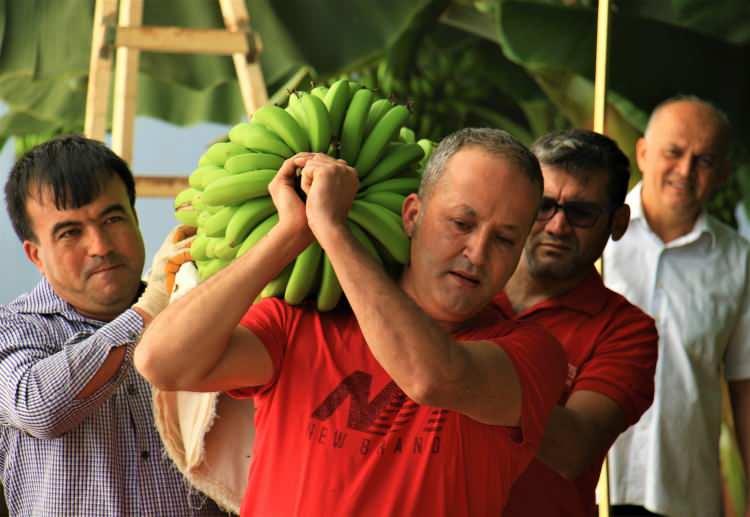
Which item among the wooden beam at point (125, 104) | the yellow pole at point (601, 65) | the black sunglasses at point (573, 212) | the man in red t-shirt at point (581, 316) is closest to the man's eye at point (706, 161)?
the yellow pole at point (601, 65)

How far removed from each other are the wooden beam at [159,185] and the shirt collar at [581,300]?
131 centimetres

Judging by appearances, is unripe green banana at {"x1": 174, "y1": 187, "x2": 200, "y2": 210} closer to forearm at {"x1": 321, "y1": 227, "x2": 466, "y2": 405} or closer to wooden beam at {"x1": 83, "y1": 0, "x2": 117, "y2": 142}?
forearm at {"x1": 321, "y1": 227, "x2": 466, "y2": 405}

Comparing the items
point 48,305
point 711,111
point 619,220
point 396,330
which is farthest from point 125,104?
point 396,330

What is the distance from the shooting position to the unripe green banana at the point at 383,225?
188 centimetres

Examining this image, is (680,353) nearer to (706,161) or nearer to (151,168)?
(706,161)

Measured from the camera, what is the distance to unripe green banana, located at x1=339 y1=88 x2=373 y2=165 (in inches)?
76.1

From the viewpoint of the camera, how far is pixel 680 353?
139 inches

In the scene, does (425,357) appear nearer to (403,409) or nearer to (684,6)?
(403,409)

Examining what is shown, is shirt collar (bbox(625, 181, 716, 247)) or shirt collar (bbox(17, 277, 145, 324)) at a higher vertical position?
shirt collar (bbox(625, 181, 716, 247))

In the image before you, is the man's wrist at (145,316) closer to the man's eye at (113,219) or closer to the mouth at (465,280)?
the man's eye at (113,219)

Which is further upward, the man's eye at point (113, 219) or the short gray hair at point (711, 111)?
the short gray hair at point (711, 111)

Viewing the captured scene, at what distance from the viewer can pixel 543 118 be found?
4.35 metres

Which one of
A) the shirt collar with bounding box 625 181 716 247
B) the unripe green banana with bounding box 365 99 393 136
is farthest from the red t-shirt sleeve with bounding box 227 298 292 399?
the shirt collar with bounding box 625 181 716 247

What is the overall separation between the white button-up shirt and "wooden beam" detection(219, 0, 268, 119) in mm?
1090
